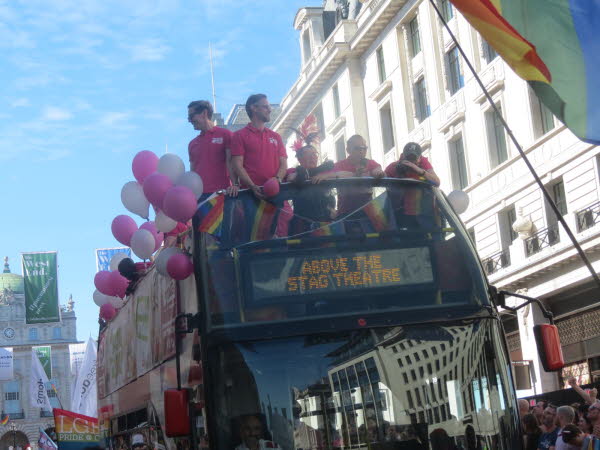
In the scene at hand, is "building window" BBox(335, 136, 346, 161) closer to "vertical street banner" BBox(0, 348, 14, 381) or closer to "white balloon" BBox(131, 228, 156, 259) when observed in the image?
"vertical street banner" BBox(0, 348, 14, 381)

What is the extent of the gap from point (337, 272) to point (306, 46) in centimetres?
3887

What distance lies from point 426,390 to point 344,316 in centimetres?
82

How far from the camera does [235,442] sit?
7.90 meters

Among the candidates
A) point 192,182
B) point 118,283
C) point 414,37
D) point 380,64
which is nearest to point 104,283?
point 118,283

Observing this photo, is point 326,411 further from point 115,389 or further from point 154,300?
point 115,389

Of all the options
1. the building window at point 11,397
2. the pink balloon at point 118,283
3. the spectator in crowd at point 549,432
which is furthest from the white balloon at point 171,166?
the building window at point 11,397

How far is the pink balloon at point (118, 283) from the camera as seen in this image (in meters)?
12.9

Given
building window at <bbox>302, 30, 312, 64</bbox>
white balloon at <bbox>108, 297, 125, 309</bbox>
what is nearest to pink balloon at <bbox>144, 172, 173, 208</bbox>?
white balloon at <bbox>108, 297, 125, 309</bbox>

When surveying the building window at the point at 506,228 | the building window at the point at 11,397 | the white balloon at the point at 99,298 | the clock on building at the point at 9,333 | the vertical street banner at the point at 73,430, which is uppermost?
the clock on building at the point at 9,333

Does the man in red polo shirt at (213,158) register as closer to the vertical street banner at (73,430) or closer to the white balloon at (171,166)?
the white balloon at (171,166)

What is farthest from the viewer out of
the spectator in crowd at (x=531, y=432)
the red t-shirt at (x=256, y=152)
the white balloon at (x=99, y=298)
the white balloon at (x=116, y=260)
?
the white balloon at (x=99, y=298)

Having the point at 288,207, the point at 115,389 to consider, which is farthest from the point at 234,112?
the point at 288,207

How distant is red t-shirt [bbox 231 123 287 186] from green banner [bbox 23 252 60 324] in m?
34.0

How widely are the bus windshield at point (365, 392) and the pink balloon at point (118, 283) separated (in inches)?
199
